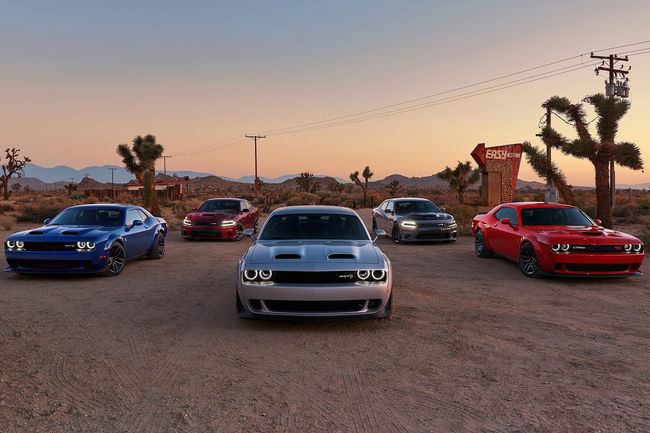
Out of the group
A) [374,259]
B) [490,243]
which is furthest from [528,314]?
[490,243]

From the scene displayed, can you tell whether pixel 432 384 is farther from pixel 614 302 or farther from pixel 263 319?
pixel 614 302

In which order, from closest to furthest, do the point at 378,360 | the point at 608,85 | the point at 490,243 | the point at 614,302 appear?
the point at 378,360 < the point at 614,302 < the point at 490,243 < the point at 608,85

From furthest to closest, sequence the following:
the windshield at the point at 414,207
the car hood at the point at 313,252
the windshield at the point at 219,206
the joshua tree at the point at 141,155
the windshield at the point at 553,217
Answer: the joshua tree at the point at 141,155 < the windshield at the point at 219,206 < the windshield at the point at 414,207 < the windshield at the point at 553,217 < the car hood at the point at 313,252

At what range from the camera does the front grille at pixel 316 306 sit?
5.28m

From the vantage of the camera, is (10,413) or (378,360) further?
(378,360)

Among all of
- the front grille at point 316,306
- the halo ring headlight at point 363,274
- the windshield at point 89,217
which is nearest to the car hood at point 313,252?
the halo ring headlight at point 363,274

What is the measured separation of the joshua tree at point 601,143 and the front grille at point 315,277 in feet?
43.2

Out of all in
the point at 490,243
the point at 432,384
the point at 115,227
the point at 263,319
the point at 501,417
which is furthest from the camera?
the point at 490,243

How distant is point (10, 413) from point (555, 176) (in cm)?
1855

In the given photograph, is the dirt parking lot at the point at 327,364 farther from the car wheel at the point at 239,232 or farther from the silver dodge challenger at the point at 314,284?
the car wheel at the point at 239,232

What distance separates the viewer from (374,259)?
559cm

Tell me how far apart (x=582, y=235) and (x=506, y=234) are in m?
1.83

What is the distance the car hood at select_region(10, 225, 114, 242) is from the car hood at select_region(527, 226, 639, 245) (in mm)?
8410

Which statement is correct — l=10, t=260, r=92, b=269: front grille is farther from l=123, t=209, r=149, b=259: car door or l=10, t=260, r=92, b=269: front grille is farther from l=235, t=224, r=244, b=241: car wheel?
l=235, t=224, r=244, b=241: car wheel
